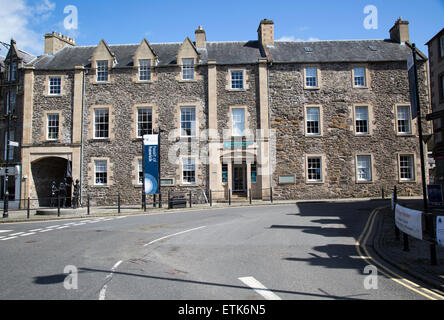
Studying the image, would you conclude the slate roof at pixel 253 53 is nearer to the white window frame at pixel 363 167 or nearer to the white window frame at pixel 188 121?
the white window frame at pixel 188 121

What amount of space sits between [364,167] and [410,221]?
19.5 meters

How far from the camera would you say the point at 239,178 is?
27312 millimetres

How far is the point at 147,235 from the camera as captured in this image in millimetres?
11391

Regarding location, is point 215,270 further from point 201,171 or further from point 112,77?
point 112,77

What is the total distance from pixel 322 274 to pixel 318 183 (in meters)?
20.4

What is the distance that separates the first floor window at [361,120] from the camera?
1055 inches

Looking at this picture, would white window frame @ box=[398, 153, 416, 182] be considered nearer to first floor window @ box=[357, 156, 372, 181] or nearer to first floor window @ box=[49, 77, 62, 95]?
first floor window @ box=[357, 156, 372, 181]

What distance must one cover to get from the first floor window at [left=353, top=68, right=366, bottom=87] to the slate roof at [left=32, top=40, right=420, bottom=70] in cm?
75

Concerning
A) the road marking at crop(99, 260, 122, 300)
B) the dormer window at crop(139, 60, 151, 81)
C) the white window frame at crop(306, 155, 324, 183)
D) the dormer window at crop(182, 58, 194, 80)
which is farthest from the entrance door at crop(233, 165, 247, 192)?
the road marking at crop(99, 260, 122, 300)

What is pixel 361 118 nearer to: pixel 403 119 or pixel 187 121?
pixel 403 119

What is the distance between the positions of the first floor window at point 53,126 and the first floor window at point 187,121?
32.2 feet
